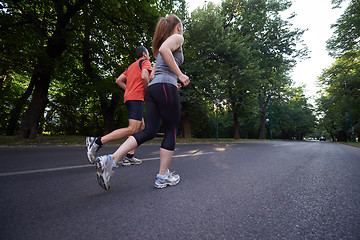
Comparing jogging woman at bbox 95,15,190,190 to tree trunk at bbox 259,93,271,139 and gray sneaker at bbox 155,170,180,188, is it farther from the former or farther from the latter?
tree trunk at bbox 259,93,271,139

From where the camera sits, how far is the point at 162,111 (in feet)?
6.90

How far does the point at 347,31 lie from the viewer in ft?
52.8

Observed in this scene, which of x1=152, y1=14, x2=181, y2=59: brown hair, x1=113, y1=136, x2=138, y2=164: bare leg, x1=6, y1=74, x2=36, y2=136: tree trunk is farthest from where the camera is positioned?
x1=6, y1=74, x2=36, y2=136: tree trunk

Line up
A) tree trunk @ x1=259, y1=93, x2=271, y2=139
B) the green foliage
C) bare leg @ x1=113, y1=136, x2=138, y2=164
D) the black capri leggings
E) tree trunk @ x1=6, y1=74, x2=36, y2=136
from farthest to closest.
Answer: tree trunk @ x1=259, y1=93, x2=271, y2=139
the green foliage
tree trunk @ x1=6, y1=74, x2=36, y2=136
the black capri leggings
bare leg @ x1=113, y1=136, x2=138, y2=164

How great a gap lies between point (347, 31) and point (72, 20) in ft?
73.0

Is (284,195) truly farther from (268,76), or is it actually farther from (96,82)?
(268,76)

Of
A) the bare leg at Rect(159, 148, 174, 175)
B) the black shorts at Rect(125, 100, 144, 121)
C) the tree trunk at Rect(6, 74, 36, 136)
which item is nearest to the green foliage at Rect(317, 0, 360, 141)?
the black shorts at Rect(125, 100, 144, 121)

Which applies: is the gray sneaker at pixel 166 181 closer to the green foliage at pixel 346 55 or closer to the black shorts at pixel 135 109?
the black shorts at pixel 135 109

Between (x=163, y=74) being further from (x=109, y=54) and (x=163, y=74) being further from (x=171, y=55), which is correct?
(x=109, y=54)

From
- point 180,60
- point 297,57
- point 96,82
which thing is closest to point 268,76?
point 297,57

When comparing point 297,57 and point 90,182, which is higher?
point 297,57

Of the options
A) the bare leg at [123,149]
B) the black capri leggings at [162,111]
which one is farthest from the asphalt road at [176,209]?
the black capri leggings at [162,111]

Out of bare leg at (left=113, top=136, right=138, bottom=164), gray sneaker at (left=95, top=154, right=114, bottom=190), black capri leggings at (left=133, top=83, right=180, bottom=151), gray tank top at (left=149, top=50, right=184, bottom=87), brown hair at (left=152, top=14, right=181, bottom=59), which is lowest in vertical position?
gray sneaker at (left=95, top=154, right=114, bottom=190)

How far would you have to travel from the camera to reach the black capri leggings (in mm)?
2088
